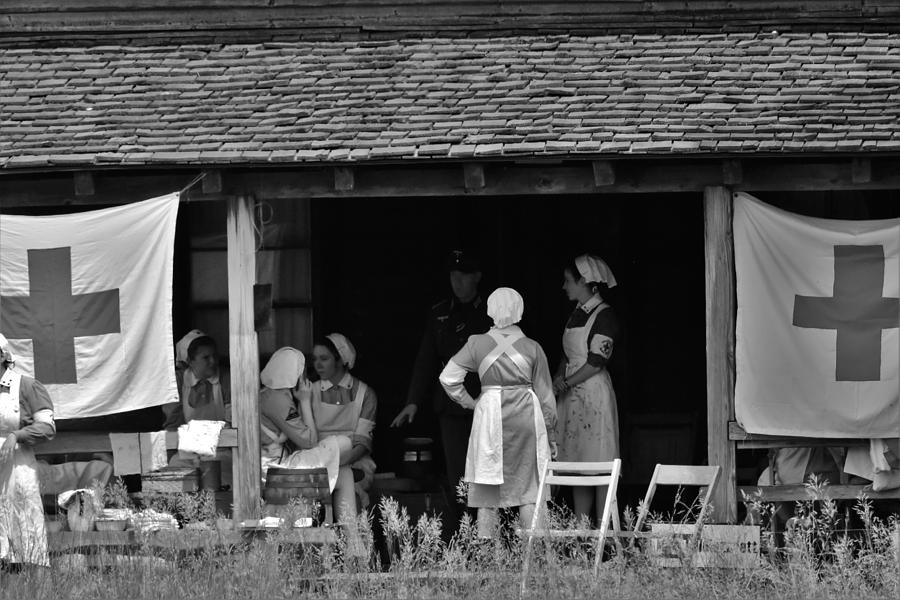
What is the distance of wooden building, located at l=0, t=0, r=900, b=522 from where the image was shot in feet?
31.4

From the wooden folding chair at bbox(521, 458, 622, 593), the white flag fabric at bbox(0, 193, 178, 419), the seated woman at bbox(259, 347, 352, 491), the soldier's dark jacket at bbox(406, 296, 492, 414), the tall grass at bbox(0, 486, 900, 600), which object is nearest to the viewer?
the tall grass at bbox(0, 486, 900, 600)

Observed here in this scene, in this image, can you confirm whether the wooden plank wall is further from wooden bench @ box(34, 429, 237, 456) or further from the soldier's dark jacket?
wooden bench @ box(34, 429, 237, 456)

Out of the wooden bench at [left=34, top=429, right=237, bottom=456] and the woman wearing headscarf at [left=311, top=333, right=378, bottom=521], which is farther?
the woman wearing headscarf at [left=311, top=333, right=378, bottom=521]

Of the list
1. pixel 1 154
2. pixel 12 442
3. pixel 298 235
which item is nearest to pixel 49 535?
pixel 12 442

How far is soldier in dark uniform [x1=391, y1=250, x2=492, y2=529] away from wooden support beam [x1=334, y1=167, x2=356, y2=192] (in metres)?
1.15

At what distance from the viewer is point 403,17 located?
1170cm

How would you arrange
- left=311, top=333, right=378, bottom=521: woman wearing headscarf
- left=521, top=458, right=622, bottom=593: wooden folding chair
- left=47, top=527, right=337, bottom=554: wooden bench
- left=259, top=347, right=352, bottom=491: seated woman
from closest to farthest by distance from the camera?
left=521, top=458, right=622, bottom=593: wooden folding chair
left=47, top=527, right=337, bottom=554: wooden bench
left=259, top=347, right=352, bottom=491: seated woman
left=311, top=333, right=378, bottom=521: woman wearing headscarf

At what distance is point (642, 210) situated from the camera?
1212 cm

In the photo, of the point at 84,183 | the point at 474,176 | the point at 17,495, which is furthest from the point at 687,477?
the point at 84,183

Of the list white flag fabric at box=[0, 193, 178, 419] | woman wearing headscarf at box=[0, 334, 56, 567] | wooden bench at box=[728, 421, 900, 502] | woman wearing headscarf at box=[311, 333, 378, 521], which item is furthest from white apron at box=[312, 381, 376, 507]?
wooden bench at box=[728, 421, 900, 502]

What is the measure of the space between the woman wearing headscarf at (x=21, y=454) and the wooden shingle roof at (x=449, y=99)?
1.35 meters

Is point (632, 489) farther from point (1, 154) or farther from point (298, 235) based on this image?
point (1, 154)

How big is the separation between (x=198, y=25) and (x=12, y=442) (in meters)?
3.87

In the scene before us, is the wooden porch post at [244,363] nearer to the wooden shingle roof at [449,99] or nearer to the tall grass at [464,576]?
the wooden shingle roof at [449,99]
